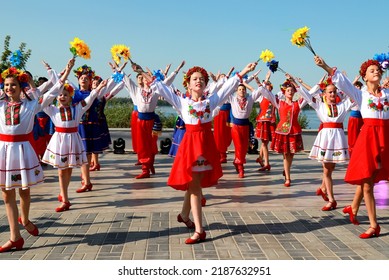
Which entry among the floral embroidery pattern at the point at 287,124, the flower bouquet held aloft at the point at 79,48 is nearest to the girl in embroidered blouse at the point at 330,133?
the floral embroidery pattern at the point at 287,124

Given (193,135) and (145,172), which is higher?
(193,135)

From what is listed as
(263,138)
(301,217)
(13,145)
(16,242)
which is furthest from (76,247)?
(263,138)

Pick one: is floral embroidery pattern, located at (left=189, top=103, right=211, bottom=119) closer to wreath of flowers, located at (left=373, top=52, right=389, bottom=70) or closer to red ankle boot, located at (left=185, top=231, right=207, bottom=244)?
red ankle boot, located at (left=185, top=231, right=207, bottom=244)

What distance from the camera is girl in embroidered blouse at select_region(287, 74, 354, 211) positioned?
20.5 feet

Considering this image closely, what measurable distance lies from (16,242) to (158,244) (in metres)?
1.52

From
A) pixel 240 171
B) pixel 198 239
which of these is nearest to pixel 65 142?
pixel 198 239

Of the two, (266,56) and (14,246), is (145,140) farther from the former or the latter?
(14,246)

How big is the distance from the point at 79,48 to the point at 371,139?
377 centimetres

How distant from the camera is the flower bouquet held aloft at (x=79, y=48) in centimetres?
540

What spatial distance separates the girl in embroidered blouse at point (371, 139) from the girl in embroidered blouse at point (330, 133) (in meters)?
1.16

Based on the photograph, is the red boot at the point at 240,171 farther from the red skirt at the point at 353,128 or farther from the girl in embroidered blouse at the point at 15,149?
the girl in embroidered blouse at the point at 15,149

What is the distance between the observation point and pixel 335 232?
512cm

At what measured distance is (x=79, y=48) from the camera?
5422 mm

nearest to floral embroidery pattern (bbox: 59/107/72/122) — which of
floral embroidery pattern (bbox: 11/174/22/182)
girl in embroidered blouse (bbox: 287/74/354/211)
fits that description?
floral embroidery pattern (bbox: 11/174/22/182)
